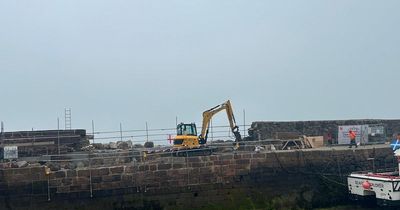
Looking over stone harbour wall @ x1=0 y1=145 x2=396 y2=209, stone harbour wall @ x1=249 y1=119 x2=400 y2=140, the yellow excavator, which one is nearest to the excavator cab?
the yellow excavator

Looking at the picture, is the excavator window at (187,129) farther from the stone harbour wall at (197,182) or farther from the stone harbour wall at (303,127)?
the stone harbour wall at (197,182)

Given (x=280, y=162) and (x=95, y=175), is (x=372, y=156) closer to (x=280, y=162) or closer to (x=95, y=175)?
(x=280, y=162)

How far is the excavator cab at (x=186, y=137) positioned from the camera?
21812 millimetres

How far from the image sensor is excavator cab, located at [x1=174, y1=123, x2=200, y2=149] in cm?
2181

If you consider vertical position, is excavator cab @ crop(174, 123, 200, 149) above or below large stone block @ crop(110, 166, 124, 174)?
above

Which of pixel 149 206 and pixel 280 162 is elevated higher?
pixel 280 162

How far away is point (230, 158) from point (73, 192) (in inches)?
196

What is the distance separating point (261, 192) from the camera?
1739 centimetres

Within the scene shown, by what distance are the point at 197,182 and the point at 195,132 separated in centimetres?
643

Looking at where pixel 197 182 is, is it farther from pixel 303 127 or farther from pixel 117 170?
pixel 303 127

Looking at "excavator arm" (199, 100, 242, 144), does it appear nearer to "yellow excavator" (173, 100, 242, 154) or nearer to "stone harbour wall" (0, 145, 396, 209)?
"yellow excavator" (173, 100, 242, 154)

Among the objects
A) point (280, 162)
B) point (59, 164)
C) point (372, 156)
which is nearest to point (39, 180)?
point (59, 164)

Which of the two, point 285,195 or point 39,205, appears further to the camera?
point 285,195

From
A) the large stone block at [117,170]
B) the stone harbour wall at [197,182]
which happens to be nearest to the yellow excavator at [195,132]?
the stone harbour wall at [197,182]
